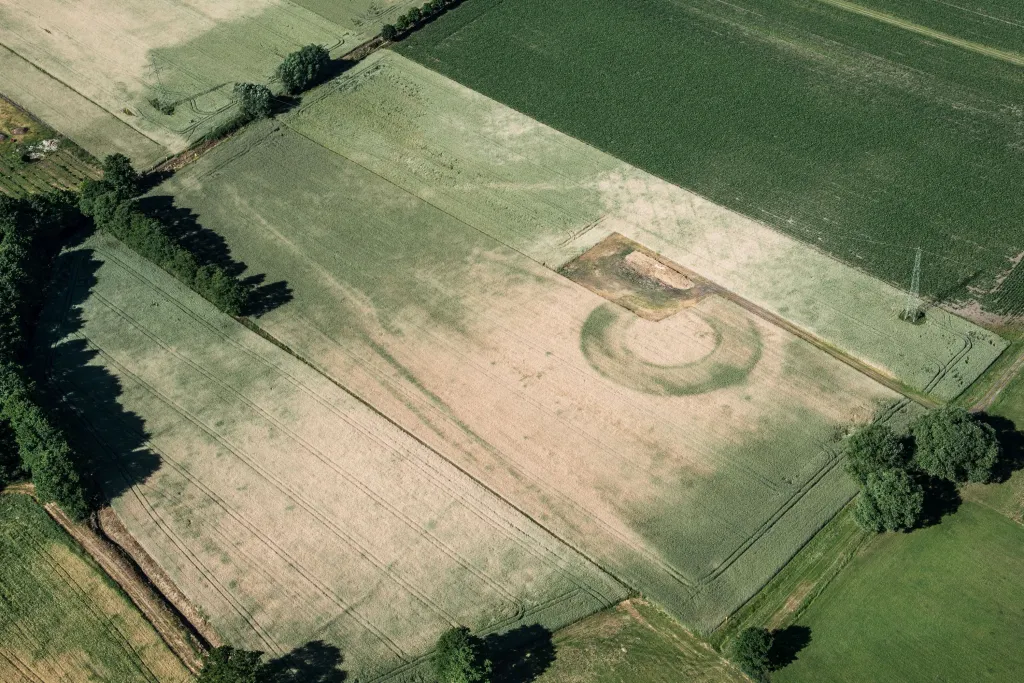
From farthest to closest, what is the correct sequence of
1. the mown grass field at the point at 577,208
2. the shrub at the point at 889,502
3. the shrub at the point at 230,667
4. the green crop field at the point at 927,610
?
the mown grass field at the point at 577,208 → the shrub at the point at 889,502 → the green crop field at the point at 927,610 → the shrub at the point at 230,667

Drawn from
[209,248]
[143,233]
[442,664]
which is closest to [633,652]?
[442,664]

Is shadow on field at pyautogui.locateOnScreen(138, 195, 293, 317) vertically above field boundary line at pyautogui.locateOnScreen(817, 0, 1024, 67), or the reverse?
field boundary line at pyautogui.locateOnScreen(817, 0, 1024, 67)

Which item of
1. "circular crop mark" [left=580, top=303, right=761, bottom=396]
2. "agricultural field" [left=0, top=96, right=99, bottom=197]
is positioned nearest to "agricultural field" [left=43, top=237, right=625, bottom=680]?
"circular crop mark" [left=580, top=303, right=761, bottom=396]

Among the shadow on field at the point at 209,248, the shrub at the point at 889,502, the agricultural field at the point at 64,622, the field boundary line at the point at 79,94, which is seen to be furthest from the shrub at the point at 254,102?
the shrub at the point at 889,502

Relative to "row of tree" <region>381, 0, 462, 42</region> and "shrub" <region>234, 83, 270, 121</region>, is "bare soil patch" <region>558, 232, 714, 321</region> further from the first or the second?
"row of tree" <region>381, 0, 462, 42</region>

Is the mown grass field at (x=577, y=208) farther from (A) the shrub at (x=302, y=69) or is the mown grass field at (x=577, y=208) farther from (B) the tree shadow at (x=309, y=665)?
(B) the tree shadow at (x=309, y=665)

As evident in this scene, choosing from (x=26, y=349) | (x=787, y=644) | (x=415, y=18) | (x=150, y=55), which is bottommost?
(x=787, y=644)

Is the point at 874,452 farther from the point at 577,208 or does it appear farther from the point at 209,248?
the point at 209,248
